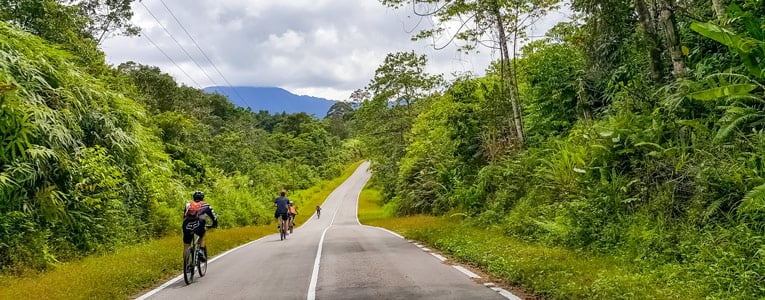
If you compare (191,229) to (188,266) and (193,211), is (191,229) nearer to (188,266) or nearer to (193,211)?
(193,211)

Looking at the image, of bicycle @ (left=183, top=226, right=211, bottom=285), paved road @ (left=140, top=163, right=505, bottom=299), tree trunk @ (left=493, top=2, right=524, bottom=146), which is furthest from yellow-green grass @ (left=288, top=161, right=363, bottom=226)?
bicycle @ (left=183, top=226, right=211, bottom=285)

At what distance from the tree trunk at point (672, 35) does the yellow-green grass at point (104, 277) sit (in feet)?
34.0

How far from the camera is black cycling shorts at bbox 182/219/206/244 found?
1011 centimetres

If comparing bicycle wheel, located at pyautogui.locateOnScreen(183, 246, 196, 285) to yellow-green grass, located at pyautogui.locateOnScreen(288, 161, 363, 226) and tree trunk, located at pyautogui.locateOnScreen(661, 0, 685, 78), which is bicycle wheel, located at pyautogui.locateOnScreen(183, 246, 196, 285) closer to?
tree trunk, located at pyautogui.locateOnScreen(661, 0, 685, 78)

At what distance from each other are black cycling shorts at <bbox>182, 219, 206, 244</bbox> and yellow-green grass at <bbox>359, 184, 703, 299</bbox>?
5.45 metres

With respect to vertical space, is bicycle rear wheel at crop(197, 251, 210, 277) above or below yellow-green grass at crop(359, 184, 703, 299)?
above

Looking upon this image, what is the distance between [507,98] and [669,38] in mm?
11074

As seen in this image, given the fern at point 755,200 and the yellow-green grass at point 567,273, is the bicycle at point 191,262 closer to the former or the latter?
the yellow-green grass at point 567,273

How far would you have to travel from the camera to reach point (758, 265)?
5.74 meters

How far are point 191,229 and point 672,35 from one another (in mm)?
9646

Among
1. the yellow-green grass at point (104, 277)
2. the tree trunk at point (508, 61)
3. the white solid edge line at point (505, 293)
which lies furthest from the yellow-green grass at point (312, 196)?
the white solid edge line at point (505, 293)

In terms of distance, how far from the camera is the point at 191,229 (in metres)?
10.2

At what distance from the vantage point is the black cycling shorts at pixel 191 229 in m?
10.1

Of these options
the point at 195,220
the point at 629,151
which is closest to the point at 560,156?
the point at 629,151
